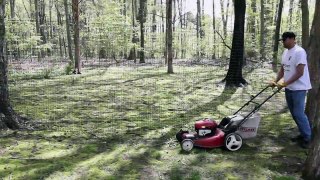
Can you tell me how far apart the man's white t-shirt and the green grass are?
0.87 metres

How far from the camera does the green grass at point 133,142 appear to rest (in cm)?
409

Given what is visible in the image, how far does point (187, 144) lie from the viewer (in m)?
4.70

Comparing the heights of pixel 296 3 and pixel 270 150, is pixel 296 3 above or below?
above

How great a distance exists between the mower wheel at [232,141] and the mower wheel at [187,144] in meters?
0.46

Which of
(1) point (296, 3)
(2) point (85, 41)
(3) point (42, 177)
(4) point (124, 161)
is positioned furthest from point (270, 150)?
(1) point (296, 3)

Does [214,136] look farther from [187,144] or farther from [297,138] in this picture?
[297,138]

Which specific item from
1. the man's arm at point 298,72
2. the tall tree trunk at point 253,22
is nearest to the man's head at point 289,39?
the man's arm at point 298,72

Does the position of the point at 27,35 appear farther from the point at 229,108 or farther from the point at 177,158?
the point at 177,158

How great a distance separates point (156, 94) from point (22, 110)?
12.0 ft

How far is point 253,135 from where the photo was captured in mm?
5004

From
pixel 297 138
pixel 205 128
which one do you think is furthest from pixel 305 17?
pixel 205 128

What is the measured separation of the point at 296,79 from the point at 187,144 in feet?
5.23

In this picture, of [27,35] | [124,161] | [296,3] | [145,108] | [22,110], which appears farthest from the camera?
[296,3]

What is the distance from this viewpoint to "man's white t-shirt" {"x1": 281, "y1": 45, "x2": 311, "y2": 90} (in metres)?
4.63
